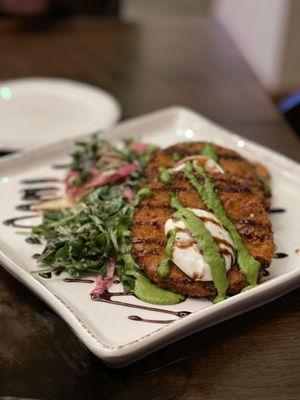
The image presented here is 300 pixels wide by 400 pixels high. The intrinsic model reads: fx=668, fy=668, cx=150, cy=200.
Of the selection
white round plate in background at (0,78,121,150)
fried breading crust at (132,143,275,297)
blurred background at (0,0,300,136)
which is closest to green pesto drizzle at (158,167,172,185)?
fried breading crust at (132,143,275,297)

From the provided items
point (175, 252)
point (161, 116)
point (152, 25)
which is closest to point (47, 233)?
point (175, 252)

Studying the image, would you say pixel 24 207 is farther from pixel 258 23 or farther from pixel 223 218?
pixel 258 23

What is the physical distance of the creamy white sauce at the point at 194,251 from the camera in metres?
1.56

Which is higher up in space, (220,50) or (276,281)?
(276,281)

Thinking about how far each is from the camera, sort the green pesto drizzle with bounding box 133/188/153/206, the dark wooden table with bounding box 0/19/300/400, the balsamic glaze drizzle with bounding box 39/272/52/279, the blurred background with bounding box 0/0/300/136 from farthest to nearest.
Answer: the blurred background with bounding box 0/0/300/136 < the green pesto drizzle with bounding box 133/188/153/206 < the balsamic glaze drizzle with bounding box 39/272/52/279 < the dark wooden table with bounding box 0/19/300/400

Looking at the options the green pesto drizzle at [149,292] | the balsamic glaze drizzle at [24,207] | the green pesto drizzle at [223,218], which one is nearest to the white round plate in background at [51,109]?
the balsamic glaze drizzle at [24,207]

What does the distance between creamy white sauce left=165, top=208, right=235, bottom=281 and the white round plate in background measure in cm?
101

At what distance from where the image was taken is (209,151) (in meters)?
2.08

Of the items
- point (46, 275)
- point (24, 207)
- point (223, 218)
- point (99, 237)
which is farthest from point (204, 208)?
point (24, 207)

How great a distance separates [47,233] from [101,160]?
1.49ft

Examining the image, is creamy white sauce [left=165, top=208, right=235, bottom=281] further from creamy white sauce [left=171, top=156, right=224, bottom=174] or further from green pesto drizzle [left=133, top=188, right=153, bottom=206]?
creamy white sauce [left=171, top=156, right=224, bottom=174]

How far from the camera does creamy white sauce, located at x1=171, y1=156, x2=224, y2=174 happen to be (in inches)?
76.5

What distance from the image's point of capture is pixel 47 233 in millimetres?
1827

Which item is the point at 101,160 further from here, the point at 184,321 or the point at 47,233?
the point at 184,321
